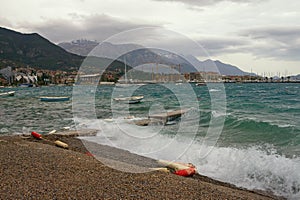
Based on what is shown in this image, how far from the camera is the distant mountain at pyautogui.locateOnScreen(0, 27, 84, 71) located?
16593cm

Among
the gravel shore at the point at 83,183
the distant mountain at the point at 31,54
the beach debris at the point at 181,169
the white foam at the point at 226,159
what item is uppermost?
the distant mountain at the point at 31,54

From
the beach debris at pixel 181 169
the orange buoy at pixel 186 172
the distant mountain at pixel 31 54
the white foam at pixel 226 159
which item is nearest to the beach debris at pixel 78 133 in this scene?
the white foam at pixel 226 159

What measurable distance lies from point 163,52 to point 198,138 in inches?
225

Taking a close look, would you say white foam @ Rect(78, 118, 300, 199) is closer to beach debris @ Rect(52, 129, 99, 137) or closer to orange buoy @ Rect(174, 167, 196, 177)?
beach debris @ Rect(52, 129, 99, 137)

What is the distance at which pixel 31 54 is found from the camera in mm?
180750

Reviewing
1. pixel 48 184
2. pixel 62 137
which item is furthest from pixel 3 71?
pixel 48 184

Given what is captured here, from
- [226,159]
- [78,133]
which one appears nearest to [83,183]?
[226,159]

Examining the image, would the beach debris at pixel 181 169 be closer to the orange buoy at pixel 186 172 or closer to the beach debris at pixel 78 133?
the orange buoy at pixel 186 172

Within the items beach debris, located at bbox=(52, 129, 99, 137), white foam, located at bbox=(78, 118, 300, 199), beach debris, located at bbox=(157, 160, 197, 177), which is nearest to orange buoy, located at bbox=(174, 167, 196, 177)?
beach debris, located at bbox=(157, 160, 197, 177)

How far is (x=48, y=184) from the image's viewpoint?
5.50 meters

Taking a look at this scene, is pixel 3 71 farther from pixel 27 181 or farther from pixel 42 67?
pixel 27 181

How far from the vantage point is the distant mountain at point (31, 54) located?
16593cm

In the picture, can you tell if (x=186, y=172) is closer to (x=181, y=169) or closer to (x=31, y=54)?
(x=181, y=169)

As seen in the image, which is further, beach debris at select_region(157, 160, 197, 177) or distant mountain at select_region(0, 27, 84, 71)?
distant mountain at select_region(0, 27, 84, 71)
